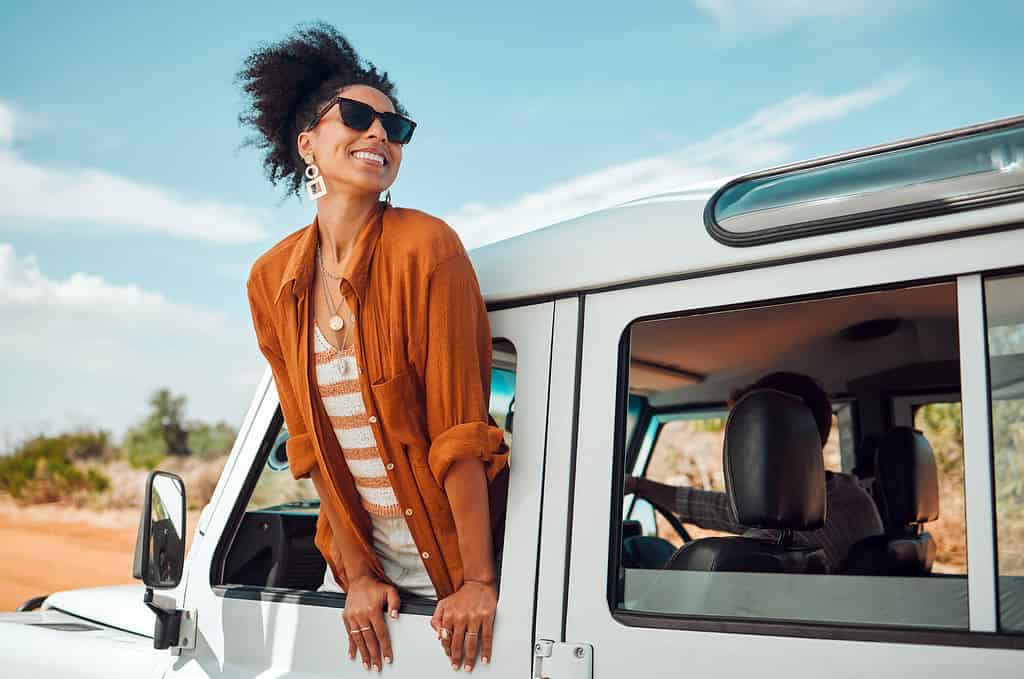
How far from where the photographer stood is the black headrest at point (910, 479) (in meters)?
3.27

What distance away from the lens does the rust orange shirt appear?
6.89 ft

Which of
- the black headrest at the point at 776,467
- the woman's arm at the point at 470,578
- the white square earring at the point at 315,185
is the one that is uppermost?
the white square earring at the point at 315,185

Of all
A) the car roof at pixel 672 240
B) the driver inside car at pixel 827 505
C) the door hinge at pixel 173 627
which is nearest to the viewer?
the car roof at pixel 672 240

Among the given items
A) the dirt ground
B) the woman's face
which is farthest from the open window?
the dirt ground

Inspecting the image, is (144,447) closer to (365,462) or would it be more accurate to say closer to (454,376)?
(365,462)

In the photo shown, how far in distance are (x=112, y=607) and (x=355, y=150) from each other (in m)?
1.75

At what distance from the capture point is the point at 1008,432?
151cm

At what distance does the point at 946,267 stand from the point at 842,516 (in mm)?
1636

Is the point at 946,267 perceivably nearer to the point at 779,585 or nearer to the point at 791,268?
the point at 791,268

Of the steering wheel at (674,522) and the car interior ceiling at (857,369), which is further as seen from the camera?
the steering wheel at (674,522)

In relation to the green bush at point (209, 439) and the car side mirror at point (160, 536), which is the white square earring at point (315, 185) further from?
the green bush at point (209, 439)

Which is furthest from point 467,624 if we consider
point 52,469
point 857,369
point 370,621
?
point 52,469

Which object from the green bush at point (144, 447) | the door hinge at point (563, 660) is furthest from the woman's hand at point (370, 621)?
the green bush at point (144, 447)

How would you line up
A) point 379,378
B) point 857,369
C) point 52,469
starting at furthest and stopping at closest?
point 52,469, point 857,369, point 379,378
